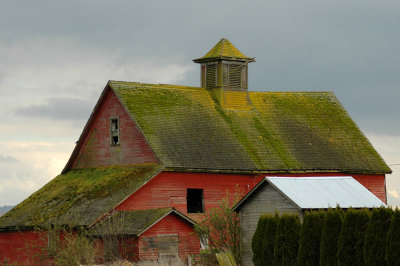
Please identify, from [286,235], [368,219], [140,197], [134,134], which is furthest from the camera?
[134,134]

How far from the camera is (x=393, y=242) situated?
25.0 meters

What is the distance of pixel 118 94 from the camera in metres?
45.8

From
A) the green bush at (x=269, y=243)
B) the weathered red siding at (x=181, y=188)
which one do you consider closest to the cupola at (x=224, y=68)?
the weathered red siding at (x=181, y=188)

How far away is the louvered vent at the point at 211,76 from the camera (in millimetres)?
51094

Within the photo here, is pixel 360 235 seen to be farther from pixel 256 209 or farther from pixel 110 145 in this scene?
pixel 110 145

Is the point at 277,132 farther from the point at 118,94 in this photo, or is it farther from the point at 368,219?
the point at 368,219

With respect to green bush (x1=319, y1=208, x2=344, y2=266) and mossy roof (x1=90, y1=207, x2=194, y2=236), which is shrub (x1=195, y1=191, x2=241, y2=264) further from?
green bush (x1=319, y1=208, x2=344, y2=266)

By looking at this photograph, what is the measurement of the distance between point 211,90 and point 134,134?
7.92m

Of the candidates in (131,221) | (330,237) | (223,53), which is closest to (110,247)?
(131,221)

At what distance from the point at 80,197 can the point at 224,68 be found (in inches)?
509

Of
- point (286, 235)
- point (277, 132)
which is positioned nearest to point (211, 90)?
point (277, 132)

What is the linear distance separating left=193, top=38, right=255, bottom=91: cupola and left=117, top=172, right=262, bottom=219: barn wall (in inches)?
309

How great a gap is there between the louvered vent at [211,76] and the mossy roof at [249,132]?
598 mm

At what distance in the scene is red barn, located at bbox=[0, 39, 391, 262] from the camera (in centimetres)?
4050
